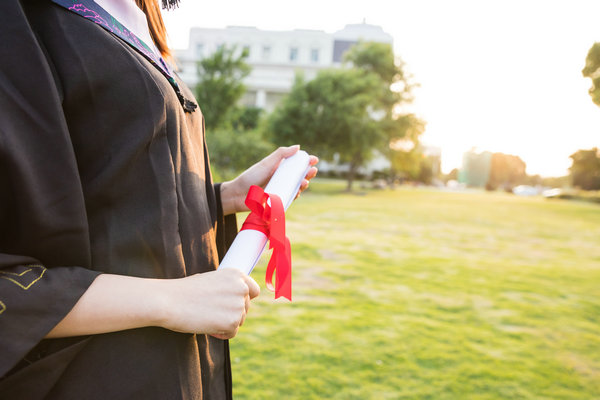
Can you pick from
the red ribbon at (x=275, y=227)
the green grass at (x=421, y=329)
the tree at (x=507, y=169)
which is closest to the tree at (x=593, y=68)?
the green grass at (x=421, y=329)

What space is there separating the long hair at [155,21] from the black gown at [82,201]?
36cm

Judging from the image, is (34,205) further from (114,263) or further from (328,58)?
(328,58)

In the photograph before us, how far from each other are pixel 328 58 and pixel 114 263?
170 feet

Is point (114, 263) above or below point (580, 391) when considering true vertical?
above

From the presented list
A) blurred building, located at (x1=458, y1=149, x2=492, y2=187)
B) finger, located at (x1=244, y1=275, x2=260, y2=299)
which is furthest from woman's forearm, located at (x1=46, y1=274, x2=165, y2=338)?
blurred building, located at (x1=458, y1=149, x2=492, y2=187)

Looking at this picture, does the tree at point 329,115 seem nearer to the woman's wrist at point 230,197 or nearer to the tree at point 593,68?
the tree at point 593,68

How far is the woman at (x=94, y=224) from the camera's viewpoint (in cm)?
57

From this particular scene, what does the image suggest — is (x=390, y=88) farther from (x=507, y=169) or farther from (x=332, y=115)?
(x=507, y=169)

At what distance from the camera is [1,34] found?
584mm

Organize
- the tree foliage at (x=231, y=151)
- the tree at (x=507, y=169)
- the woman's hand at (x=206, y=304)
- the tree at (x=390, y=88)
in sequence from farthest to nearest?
the tree at (x=507, y=169) → the tree at (x=390, y=88) → the tree foliage at (x=231, y=151) → the woman's hand at (x=206, y=304)

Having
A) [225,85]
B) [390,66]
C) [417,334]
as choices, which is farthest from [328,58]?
[417,334]

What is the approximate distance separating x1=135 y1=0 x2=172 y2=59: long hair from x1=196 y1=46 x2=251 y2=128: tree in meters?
17.6

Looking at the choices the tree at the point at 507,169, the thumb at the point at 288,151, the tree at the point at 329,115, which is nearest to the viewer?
the thumb at the point at 288,151

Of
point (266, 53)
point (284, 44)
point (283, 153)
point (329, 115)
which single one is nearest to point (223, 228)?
point (283, 153)
